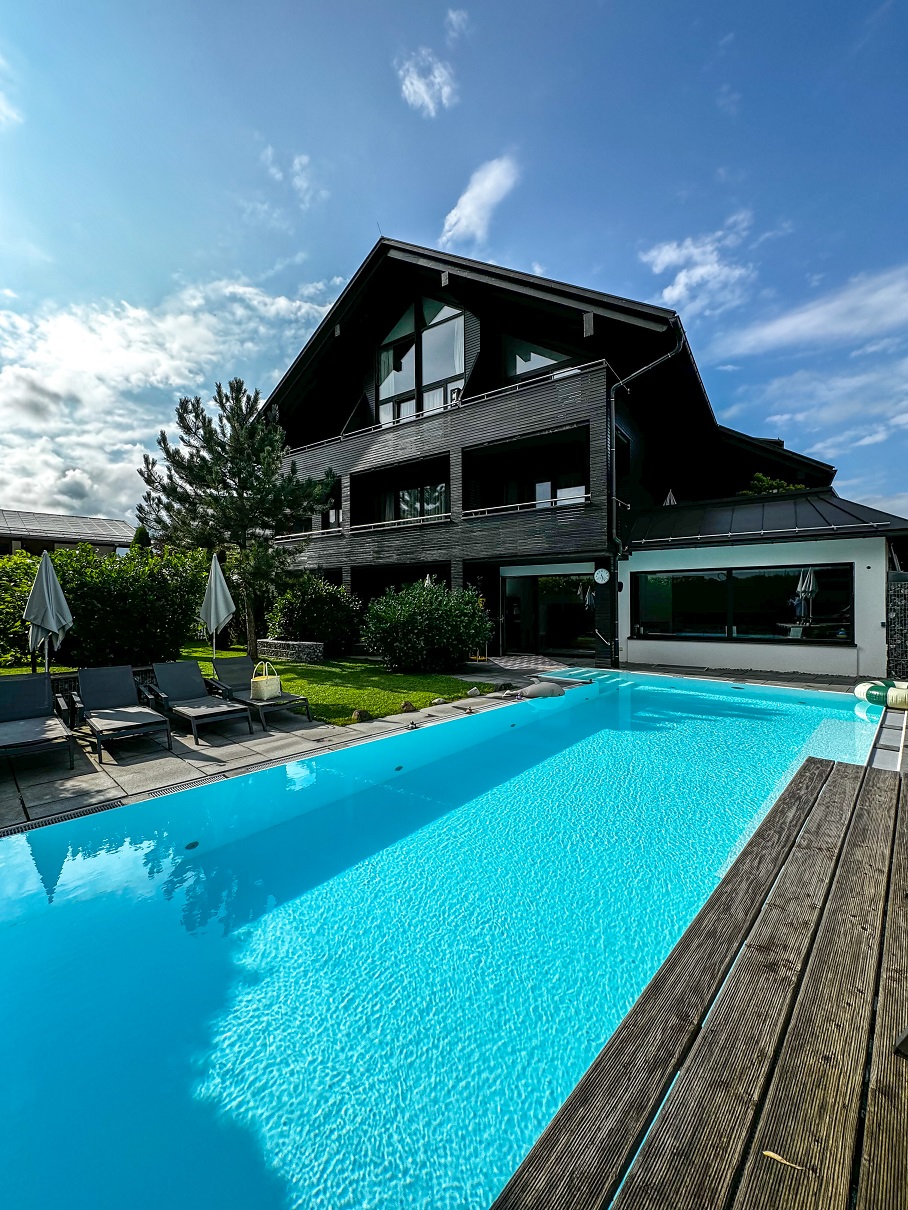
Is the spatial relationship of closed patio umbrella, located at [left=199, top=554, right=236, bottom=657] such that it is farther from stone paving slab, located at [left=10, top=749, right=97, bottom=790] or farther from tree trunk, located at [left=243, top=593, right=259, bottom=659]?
tree trunk, located at [left=243, top=593, right=259, bottom=659]

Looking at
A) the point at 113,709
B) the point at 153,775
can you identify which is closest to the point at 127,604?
the point at 113,709

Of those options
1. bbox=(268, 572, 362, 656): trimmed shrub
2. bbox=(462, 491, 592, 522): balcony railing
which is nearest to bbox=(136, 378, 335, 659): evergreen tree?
bbox=(268, 572, 362, 656): trimmed shrub

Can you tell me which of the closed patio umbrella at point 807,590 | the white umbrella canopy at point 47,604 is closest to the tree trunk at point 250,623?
the white umbrella canopy at point 47,604

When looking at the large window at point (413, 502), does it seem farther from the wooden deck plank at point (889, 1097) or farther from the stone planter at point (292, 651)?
the wooden deck plank at point (889, 1097)

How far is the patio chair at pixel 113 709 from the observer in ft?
23.9

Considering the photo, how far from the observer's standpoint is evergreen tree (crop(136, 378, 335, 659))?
50.1ft

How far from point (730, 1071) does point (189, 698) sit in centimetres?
928

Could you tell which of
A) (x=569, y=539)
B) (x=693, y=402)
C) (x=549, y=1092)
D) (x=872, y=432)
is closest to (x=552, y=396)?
(x=569, y=539)

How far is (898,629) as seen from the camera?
1270 cm

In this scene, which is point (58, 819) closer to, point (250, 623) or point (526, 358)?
point (250, 623)

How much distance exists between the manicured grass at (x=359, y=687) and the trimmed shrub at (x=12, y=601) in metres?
3.48

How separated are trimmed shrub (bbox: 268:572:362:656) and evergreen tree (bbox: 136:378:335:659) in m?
2.23

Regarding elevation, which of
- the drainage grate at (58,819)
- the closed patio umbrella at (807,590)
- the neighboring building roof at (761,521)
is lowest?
the drainage grate at (58,819)

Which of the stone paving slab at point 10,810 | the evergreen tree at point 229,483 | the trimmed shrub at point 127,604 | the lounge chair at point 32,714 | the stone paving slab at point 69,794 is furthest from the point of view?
the evergreen tree at point 229,483
